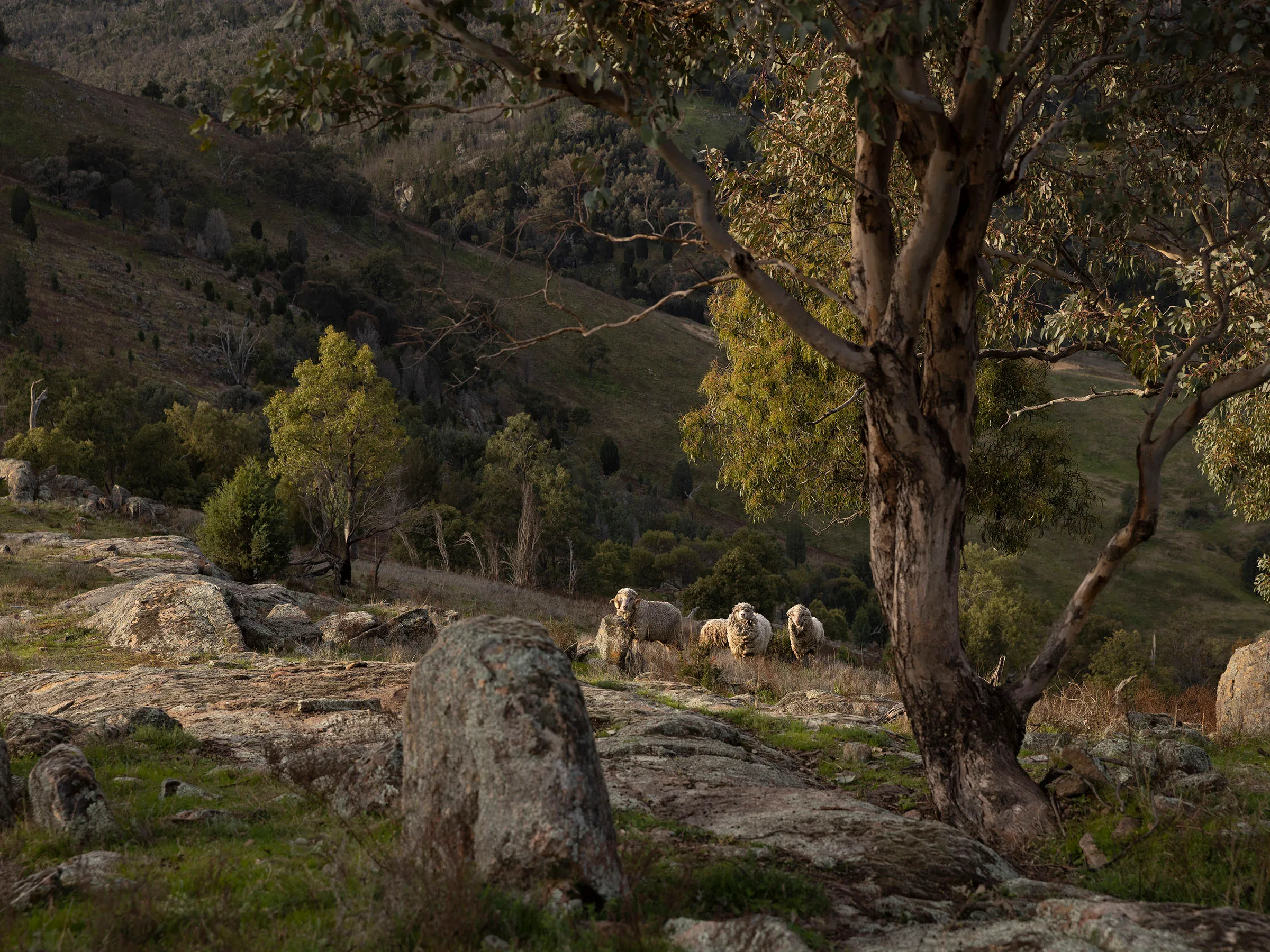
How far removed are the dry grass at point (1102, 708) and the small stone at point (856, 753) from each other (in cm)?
281

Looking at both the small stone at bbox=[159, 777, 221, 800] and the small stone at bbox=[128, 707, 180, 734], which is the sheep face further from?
the small stone at bbox=[159, 777, 221, 800]

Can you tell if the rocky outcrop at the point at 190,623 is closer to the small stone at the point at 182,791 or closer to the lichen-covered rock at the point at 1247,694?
the small stone at the point at 182,791

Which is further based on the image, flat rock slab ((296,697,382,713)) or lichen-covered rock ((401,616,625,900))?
flat rock slab ((296,697,382,713))

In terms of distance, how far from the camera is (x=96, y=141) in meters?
90.6

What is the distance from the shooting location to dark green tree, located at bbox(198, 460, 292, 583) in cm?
2630

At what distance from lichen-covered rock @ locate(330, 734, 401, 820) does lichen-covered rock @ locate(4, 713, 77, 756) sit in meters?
2.86

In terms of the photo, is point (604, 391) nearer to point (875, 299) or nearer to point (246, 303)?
point (246, 303)

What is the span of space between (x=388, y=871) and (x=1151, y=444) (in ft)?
22.8

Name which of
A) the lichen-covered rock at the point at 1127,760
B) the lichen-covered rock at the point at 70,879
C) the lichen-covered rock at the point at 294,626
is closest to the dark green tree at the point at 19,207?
the lichen-covered rock at the point at 294,626

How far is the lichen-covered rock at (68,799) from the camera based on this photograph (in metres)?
5.70

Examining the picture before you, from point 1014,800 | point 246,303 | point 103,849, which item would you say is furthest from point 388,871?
point 246,303

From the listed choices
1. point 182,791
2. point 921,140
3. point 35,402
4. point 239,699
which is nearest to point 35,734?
point 182,791

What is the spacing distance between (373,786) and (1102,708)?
12128 mm

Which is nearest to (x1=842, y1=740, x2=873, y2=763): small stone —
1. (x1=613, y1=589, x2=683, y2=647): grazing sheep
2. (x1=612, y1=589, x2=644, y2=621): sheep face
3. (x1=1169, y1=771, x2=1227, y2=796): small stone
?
(x1=1169, y1=771, x2=1227, y2=796): small stone
